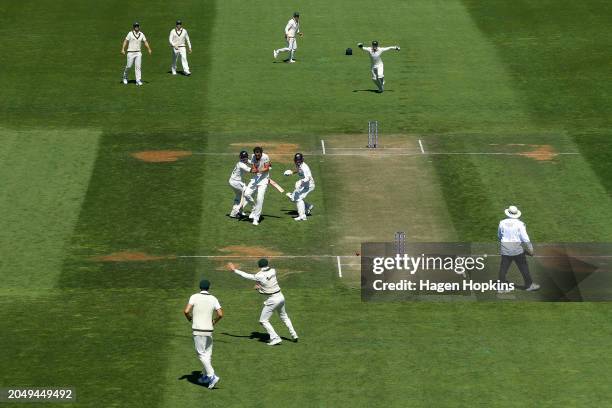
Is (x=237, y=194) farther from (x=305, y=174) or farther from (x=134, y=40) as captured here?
(x=134, y=40)

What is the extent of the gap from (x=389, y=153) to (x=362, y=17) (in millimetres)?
18736

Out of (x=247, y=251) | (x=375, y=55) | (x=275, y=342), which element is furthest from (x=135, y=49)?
(x=275, y=342)

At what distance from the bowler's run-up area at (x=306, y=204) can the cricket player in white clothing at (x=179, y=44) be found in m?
0.13

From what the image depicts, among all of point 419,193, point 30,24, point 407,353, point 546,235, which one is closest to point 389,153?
point 419,193

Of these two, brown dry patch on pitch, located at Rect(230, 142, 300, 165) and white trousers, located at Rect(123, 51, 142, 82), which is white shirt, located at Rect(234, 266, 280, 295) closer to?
brown dry patch on pitch, located at Rect(230, 142, 300, 165)

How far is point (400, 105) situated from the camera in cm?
5675

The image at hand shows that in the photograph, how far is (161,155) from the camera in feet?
168

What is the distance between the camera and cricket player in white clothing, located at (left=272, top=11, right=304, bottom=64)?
61.1 metres

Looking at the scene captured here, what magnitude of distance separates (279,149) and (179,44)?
10201mm

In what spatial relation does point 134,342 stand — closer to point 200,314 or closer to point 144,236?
point 200,314

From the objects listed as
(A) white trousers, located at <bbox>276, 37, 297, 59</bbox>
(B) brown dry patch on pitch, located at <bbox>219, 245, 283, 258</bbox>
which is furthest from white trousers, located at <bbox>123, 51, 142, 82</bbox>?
(B) brown dry patch on pitch, located at <bbox>219, 245, 283, 258</bbox>

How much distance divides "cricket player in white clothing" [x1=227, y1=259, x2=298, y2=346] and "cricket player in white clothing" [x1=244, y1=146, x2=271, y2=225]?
963cm

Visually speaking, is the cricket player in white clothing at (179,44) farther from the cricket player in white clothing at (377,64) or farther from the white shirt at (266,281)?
the white shirt at (266,281)

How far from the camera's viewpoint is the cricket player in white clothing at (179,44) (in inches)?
2329
